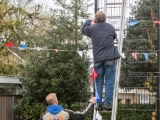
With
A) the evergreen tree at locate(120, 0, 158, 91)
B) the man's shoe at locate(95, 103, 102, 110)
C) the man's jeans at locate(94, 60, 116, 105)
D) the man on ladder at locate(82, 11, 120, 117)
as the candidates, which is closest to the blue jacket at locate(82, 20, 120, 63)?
the man on ladder at locate(82, 11, 120, 117)

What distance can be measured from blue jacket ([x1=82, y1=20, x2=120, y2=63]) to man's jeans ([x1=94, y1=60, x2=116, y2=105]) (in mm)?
104

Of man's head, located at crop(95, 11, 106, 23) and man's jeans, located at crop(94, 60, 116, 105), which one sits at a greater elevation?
man's head, located at crop(95, 11, 106, 23)

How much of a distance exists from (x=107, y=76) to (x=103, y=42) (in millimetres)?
536

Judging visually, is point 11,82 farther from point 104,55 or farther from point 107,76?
point 104,55

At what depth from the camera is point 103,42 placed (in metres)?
6.49

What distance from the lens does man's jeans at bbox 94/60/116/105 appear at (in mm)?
6547

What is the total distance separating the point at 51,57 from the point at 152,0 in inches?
143

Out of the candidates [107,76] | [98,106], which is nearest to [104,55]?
[107,76]

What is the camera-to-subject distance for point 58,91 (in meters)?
12.1

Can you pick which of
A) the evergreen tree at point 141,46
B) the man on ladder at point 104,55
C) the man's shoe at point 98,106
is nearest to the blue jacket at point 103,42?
the man on ladder at point 104,55

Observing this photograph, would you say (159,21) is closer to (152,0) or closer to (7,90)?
(152,0)

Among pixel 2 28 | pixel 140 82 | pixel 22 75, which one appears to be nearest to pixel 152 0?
pixel 140 82

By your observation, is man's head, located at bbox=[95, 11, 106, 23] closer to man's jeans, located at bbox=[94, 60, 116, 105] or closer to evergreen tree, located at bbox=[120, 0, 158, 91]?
man's jeans, located at bbox=[94, 60, 116, 105]

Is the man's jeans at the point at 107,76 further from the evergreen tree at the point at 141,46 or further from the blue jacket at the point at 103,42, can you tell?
the evergreen tree at the point at 141,46
